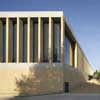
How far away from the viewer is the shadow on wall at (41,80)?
39.6m

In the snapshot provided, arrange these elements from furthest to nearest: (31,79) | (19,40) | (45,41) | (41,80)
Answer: (45,41) < (19,40) < (31,79) < (41,80)

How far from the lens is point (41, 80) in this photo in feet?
130

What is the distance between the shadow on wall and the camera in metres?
39.6

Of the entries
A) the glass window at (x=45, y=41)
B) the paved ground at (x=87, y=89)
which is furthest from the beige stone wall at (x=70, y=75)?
the glass window at (x=45, y=41)

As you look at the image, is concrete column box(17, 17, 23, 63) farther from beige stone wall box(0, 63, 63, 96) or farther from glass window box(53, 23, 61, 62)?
glass window box(53, 23, 61, 62)

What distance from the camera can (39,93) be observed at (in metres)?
39.5

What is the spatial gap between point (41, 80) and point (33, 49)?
537 centimetres

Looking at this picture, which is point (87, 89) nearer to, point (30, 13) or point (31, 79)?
point (31, 79)

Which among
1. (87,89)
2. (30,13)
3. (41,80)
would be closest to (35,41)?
(30,13)

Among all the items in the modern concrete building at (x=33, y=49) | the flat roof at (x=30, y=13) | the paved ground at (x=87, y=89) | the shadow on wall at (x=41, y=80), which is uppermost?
the flat roof at (x=30, y=13)

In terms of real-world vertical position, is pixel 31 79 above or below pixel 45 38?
below

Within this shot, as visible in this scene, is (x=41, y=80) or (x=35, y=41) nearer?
(x=41, y=80)

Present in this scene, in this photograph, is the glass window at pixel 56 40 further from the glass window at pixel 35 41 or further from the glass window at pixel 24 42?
the glass window at pixel 24 42

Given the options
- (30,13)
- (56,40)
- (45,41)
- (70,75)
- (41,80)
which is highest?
(30,13)
